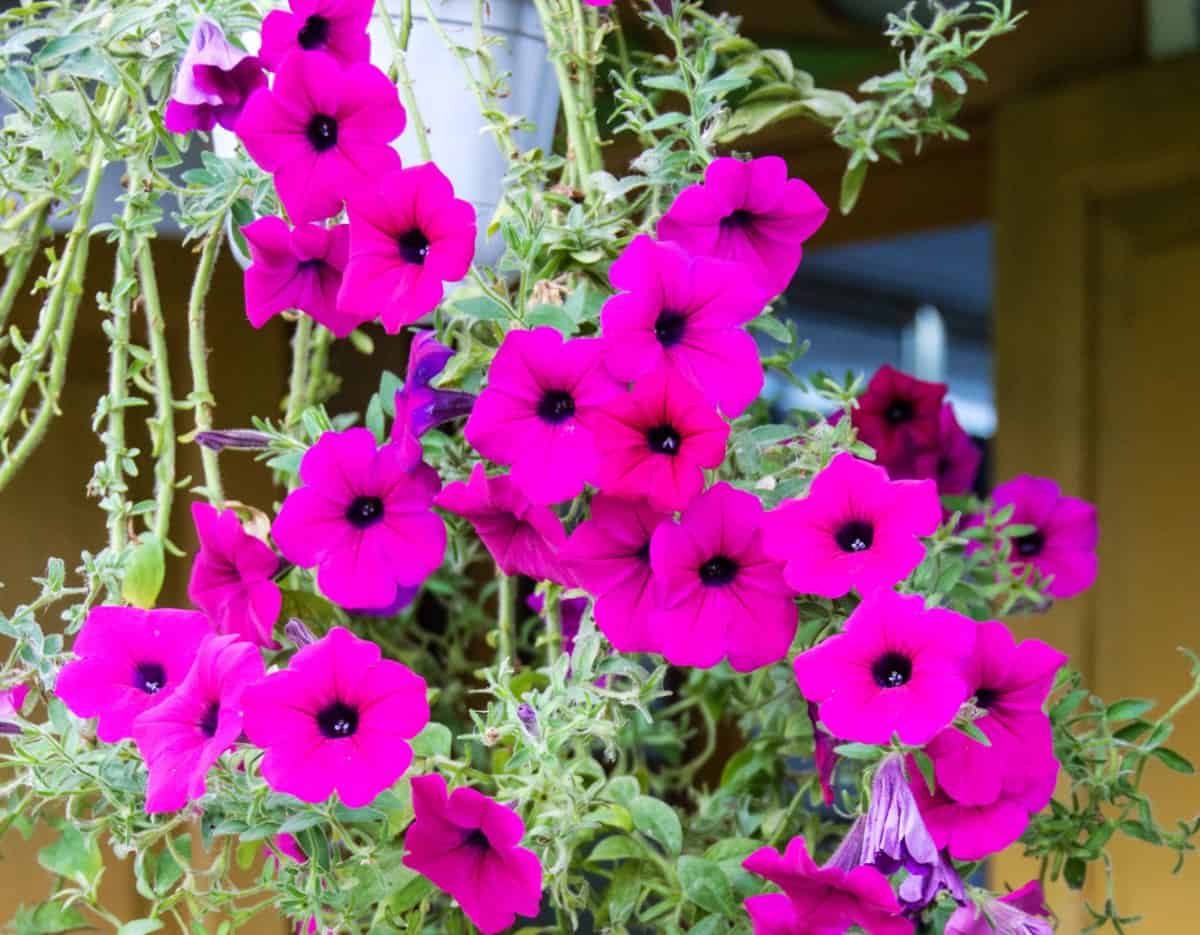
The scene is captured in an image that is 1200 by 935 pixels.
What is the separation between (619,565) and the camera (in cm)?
55

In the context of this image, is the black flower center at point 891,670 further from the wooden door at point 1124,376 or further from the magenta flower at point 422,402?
the wooden door at point 1124,376

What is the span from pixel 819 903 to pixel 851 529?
0.52ft

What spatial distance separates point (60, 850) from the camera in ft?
2.36

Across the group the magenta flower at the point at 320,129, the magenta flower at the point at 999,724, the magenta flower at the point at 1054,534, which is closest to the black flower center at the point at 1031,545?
the magenta flower at the point at 1054,534

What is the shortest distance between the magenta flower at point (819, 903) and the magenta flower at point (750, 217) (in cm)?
25

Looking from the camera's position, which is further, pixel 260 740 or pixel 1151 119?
pixel 1151 119

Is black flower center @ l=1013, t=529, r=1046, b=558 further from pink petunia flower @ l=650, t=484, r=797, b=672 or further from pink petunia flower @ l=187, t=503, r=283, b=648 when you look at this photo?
pink petunia flower @ l=187, t=503, r=283, b=648

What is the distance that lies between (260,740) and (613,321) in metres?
0.21

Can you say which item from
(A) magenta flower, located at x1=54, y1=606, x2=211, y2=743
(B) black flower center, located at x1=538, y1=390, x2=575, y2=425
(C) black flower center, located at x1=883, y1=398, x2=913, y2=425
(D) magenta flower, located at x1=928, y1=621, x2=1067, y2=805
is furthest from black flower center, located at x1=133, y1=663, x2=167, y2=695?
(C) black flower center, located at x1=883, y1=398, x2=913, y2=425

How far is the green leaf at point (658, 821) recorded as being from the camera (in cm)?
67

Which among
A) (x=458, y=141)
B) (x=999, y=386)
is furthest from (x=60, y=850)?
(x=999, y=386)

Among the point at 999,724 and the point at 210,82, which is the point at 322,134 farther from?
the point at 999,724

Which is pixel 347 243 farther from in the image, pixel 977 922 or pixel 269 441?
pixel 977 922

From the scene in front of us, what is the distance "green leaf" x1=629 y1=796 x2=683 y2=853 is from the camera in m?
0.67
